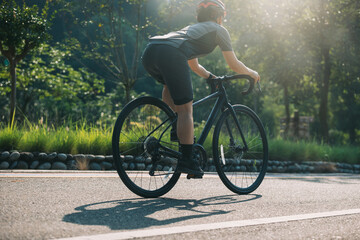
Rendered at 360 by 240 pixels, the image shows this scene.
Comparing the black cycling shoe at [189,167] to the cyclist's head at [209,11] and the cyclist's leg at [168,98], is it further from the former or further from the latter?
the cyclist's head at [209,11]

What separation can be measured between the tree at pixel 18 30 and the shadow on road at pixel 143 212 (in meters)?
5.76

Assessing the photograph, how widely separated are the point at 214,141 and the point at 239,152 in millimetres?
554

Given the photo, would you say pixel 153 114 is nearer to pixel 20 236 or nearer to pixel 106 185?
pixel 106 185

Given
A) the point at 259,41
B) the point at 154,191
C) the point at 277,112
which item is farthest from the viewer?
the point at 277,112

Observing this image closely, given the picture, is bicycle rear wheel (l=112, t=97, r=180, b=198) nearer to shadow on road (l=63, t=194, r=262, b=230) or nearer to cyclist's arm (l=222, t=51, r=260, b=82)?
shadow on road (l=63, t=194, r=262, b=230)

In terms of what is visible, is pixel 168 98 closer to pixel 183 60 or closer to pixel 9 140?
pixel 183 60

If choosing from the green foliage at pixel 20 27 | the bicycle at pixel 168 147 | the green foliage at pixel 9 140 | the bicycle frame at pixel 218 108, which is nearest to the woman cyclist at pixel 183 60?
the bicycle at pixel 168 147

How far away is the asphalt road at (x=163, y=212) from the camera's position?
8.75 feet

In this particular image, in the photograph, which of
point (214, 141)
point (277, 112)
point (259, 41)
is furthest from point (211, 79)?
point (277, 112)

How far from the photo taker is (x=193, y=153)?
13.4 ft

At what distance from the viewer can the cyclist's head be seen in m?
4.21

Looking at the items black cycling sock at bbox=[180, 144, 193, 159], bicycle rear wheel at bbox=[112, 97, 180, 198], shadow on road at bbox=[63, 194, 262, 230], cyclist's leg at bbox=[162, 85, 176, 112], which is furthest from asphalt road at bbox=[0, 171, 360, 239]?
cyclist's leg at bbox=[162, 85, 176, 112]

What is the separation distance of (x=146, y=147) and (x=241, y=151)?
1.32 m

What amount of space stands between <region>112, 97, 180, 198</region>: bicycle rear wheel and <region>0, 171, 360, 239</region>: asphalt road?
15 centimetres
